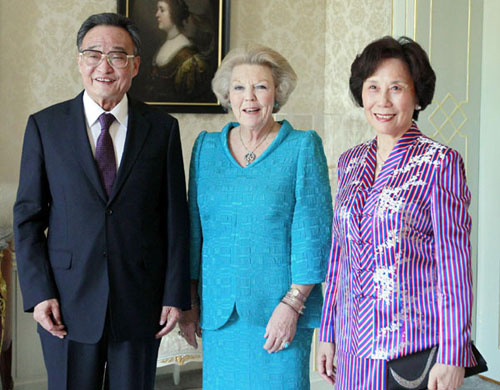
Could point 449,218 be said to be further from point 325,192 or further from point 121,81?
point 121,81

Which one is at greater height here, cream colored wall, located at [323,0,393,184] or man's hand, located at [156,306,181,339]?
cream colored wall, located at [323,0,393,184]

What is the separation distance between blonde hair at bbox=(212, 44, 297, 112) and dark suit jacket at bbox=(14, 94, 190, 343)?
329 millimetres

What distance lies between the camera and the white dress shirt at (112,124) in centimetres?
205

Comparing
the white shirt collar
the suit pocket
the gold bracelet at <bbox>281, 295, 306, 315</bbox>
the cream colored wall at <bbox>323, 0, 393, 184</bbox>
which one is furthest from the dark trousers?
the cream colored wall at <bbox>323, 0, 393, 184</bbox>

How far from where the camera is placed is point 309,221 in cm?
210

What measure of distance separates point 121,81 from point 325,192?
0.74 meters

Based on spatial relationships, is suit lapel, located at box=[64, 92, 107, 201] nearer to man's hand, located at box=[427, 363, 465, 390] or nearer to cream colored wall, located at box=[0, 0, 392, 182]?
man's hand, located at box=[427, 363, 465, 390]

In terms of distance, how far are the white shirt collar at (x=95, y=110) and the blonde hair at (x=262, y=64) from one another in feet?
1.10

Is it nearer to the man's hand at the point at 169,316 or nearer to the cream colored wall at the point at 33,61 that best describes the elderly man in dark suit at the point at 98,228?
the man's hand at the point at 169,316

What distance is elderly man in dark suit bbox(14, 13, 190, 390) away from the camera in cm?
199

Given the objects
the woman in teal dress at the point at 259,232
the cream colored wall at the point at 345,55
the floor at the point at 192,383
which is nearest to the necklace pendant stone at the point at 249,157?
the woman in teal dress at the point at 259,232

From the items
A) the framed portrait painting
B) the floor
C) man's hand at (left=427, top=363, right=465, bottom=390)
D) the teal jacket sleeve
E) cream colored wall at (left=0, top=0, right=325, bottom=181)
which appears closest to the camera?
man's hand at (left=427, top=363, right=465, bottom=390)

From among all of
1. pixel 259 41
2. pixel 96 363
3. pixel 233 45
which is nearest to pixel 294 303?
pixel 96 363

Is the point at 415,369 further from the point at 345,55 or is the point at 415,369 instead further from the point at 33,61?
the point at 345,55
